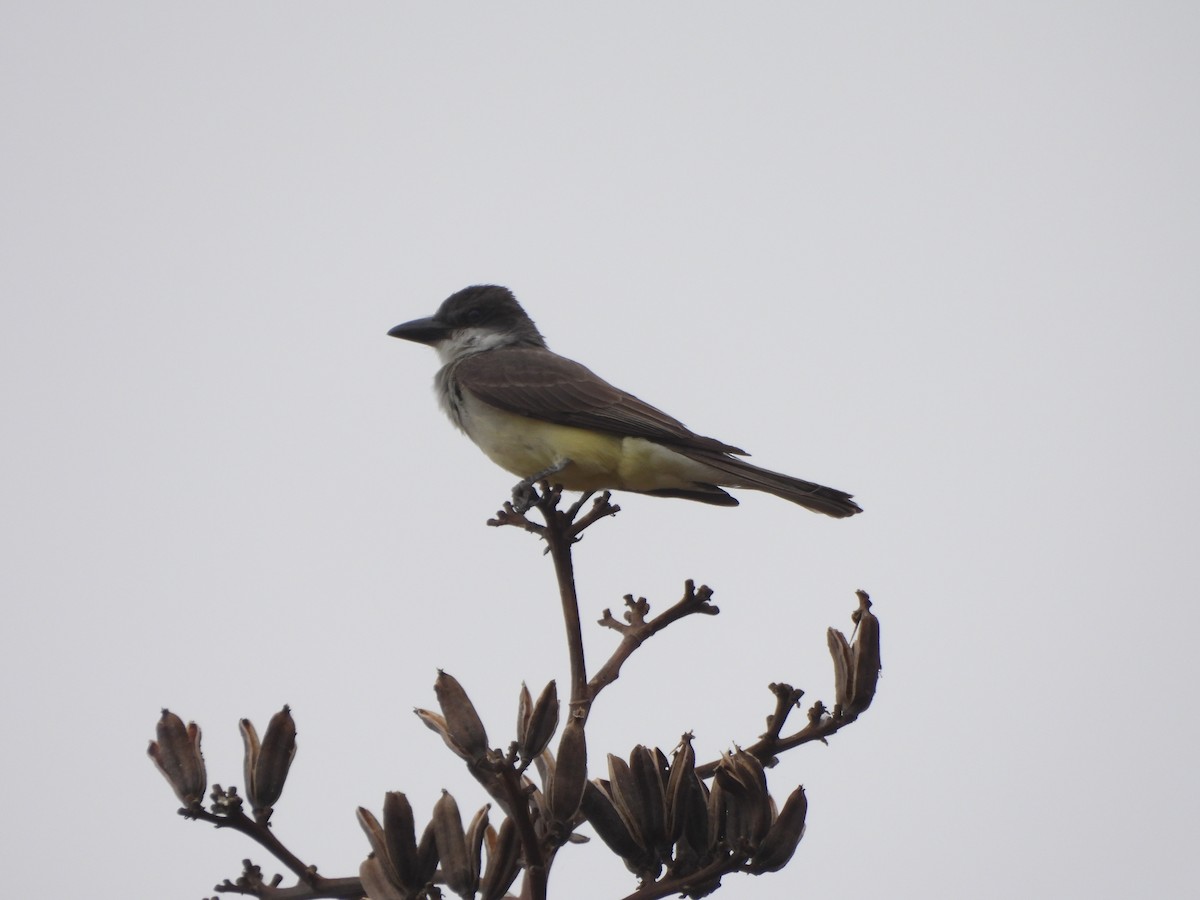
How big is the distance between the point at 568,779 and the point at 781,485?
2.85m

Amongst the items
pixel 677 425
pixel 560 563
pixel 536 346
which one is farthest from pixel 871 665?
pixel 536 346

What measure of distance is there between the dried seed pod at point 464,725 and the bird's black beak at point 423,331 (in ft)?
16.5

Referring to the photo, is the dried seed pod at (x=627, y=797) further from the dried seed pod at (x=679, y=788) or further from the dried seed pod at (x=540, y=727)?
the dried seed pod at (x=540, y=727)

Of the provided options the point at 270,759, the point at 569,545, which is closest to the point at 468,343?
Result: the point at 569,545

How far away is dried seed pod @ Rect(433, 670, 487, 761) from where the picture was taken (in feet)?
9.56

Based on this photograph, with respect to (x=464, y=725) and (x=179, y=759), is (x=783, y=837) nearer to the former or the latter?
(x=464, y=725)

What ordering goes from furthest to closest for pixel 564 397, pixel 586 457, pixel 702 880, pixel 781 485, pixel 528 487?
pixel 564 397, pixel 586 457, pixel 781 485, pixel 528 487, pixel 702 880

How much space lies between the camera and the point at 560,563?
3.66 meters

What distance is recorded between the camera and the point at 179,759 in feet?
10.1

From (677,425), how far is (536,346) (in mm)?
2036

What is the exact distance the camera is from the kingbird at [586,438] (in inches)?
230

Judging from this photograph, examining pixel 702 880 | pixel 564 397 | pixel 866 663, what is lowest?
pixel 702 880

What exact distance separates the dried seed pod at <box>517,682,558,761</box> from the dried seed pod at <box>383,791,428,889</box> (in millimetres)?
310

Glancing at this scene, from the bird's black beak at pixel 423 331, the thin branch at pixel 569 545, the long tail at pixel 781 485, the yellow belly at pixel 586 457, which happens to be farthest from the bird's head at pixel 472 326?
the thin branch at pixel 569 545
